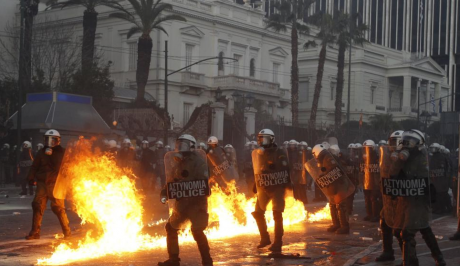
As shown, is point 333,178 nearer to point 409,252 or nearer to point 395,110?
point 409,252

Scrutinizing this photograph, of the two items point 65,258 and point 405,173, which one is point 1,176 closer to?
point 65,258

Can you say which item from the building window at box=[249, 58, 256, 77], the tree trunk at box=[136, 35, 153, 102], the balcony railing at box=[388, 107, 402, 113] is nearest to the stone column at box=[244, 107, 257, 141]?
the tree trunk at box=[136, 35, 153, 102]

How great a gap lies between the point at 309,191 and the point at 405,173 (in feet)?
69.0

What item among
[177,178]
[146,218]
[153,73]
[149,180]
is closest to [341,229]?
[146,218]

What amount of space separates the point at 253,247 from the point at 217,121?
25161 millimetres

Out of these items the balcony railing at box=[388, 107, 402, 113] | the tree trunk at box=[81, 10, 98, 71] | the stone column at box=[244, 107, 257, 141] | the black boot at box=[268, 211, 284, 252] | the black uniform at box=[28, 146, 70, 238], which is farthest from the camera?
the balcony railing at box=[388, 107, 402, 113]

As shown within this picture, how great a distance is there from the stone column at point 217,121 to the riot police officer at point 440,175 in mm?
18156

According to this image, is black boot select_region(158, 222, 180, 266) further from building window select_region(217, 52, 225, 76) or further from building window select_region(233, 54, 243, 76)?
building window select_region(233, 54, 243, 76)

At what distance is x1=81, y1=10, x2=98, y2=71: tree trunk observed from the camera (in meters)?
39.4

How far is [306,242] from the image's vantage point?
12383 millimetres

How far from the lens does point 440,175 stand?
61.7 ft

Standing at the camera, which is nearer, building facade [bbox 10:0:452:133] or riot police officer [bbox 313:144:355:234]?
riot police officer [bbox 313:144:355:234]

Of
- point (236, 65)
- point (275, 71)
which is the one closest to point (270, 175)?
point (236, 65)

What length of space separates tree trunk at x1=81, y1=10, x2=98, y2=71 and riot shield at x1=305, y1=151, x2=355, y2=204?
27.4 m
